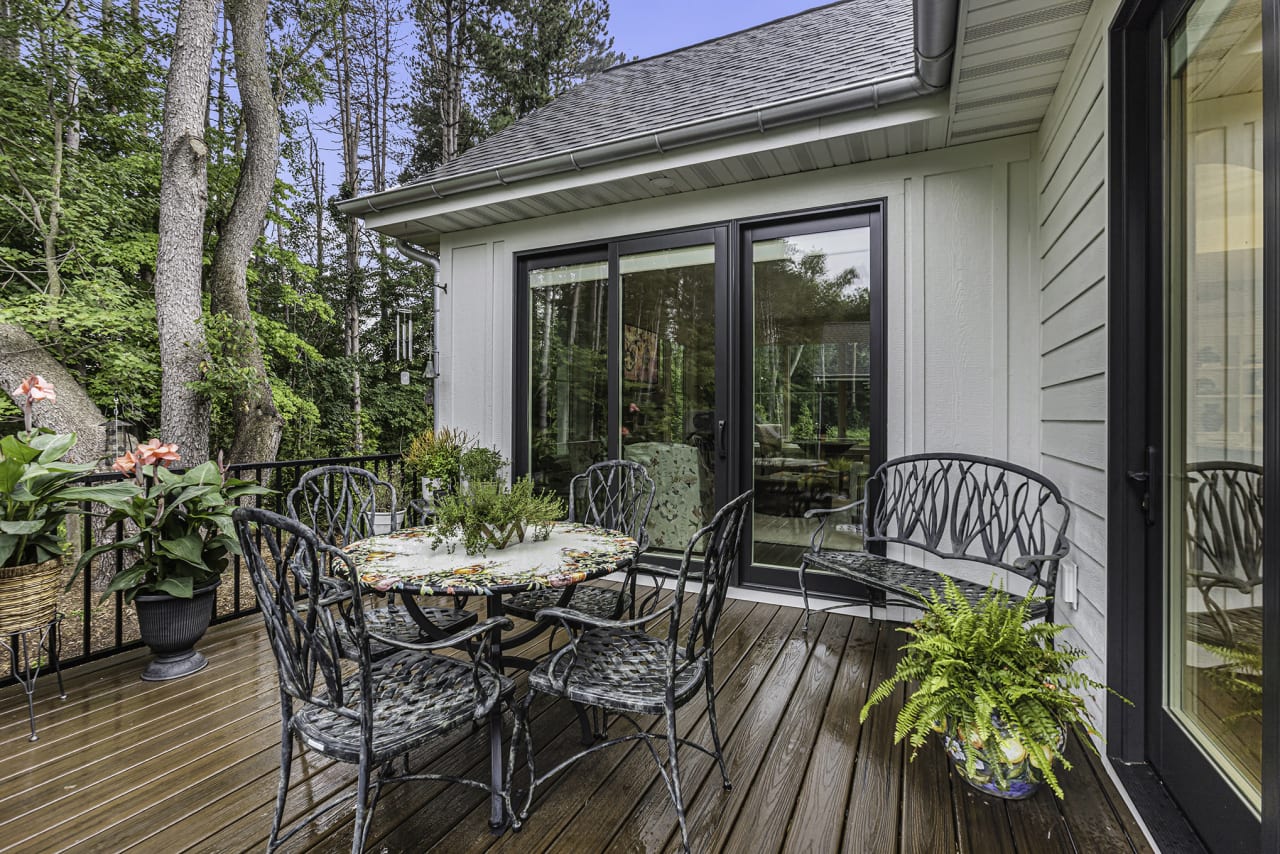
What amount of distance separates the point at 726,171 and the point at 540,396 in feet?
6.67

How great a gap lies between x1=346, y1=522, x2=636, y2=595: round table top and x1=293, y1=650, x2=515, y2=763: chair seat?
0.24 m

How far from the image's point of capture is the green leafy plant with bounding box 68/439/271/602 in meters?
2.48

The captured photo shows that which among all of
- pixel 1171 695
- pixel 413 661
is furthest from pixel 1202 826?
pixel 413 661

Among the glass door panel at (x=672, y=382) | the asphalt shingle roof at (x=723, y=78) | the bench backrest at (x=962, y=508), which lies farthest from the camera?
the glass door panel at (x=672, y=382)

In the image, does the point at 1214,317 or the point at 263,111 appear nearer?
the point at 1214,317

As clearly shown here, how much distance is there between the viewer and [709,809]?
1655 millimetres

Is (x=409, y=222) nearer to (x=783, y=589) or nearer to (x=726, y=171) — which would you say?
(x=726, y=171)

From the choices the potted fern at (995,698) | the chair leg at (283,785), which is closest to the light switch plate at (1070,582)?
the potted fern at (995,698)

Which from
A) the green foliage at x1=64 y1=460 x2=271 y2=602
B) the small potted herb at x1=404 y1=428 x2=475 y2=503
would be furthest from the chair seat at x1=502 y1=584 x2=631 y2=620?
the small potted herb at x1=404 y1=428 x2=475 y2=503

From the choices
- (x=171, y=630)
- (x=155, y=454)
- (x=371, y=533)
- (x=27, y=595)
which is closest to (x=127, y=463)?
(x=155, y=454)

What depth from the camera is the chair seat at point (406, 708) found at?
137cm

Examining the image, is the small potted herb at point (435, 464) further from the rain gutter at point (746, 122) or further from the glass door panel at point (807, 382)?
the glass door panel at point (807, 382)

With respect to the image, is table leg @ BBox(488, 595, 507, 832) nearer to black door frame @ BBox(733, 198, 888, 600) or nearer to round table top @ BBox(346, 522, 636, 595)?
round table top @ BBox(346, 522, 636, 595)

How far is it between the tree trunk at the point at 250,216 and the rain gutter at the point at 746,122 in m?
3.34
